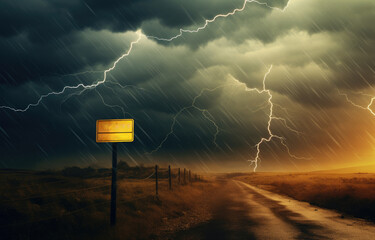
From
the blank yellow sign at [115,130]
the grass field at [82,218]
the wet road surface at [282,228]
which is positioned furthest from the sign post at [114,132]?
the wet road surface at [282,228]

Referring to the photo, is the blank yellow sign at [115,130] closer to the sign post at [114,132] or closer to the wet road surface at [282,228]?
the sign post at [114,132]

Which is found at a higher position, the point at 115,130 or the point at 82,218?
the point at 115,130

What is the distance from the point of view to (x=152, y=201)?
1477cm

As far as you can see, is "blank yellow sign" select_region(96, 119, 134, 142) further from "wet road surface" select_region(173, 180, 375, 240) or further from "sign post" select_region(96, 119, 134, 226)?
"wet road surface" select_region(173, 180, 375, 240)

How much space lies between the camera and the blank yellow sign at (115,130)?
1020 centimetres

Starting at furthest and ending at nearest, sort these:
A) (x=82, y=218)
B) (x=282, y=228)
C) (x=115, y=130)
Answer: (x=115, y=130) < (x=82, y=218) < (x=282, y=228)

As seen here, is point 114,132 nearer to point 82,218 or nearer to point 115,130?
point 115,130

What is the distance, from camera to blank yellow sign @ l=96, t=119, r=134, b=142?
10195 millimetres

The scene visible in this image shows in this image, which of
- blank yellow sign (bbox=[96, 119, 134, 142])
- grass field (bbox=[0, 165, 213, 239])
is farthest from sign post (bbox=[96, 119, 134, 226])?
grass field (bbox=[0, 165, 213, 239])

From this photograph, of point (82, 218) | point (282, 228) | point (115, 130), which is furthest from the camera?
point (115, 130)

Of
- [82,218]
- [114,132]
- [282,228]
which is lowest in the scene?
[282,228]

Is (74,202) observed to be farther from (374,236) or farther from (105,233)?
(374,236)

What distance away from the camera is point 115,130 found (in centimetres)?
1025

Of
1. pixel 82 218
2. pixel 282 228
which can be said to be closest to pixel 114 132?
pixel 82 218
